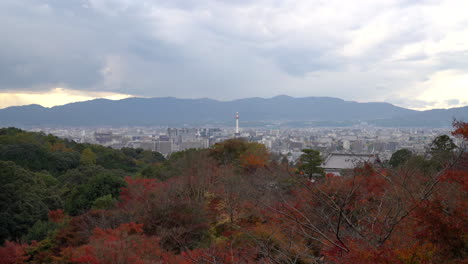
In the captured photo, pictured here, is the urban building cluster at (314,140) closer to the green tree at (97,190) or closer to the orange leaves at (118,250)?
the orange leaves at (118,250)

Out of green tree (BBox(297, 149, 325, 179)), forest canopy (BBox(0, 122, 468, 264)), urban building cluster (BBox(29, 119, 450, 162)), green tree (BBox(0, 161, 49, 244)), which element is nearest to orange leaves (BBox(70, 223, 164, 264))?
forest canopy (BBox(0, 122, 468, 264))

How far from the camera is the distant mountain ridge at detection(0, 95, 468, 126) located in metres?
126

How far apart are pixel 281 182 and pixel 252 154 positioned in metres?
5.01

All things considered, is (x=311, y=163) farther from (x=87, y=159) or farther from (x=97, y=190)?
(x=87, y=159)

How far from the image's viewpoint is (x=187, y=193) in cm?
1140

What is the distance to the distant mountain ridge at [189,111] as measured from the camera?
12650cm

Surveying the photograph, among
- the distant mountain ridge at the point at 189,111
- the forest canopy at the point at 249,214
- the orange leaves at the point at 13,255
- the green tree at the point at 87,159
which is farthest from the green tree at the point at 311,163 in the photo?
the distant mountain ridge at the point at 189,111

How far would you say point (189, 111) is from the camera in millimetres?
154000

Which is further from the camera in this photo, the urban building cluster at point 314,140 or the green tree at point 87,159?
the green tree at point 87,159

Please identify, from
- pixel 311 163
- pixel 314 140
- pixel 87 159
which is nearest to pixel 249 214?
pixel 311 163

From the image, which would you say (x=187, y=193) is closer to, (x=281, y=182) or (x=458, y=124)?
(x=281, y=182)

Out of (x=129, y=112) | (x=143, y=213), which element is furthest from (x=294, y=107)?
(x=143, y=213)

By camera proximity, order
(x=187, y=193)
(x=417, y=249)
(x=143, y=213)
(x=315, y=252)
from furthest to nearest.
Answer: (x=187, y=193) < (x=143, y=213) < (x=315, y=252) < (x=417, y=249)

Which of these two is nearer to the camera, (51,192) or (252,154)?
(51,192)
